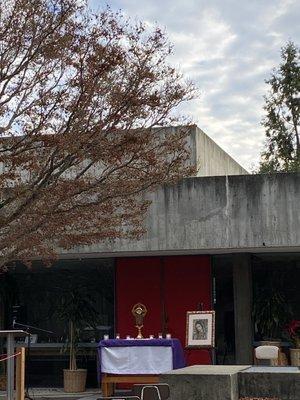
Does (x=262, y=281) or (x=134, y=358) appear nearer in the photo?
(x=134, y=358)

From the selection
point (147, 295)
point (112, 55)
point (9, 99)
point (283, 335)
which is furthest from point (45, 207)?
point (283, 335)

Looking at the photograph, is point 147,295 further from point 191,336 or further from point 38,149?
point 38,149

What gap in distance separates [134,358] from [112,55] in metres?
5.95

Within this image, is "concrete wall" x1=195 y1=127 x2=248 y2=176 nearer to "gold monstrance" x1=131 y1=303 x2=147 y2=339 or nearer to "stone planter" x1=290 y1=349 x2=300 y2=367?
"gold monstrance" x1=131 y1=303 x2=147 y2=339

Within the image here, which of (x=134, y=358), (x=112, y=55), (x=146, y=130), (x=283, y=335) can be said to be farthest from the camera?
(x=283, y=335)

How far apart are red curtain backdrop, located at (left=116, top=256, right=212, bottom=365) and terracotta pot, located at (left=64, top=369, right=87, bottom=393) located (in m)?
1.34

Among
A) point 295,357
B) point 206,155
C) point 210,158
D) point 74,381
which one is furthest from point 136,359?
point 210,158

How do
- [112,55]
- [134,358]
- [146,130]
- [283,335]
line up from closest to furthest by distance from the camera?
1. [112,55]
2. [146,130]
3. [134,358]
4. [283,335]

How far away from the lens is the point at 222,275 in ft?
54.0

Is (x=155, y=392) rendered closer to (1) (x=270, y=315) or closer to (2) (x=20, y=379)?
(2) (x=20, y=379)

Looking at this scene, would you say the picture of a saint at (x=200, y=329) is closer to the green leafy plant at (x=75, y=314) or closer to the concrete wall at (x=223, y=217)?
the concrete wall at (x=223, y=217)

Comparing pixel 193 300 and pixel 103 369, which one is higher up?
pixel 193 300

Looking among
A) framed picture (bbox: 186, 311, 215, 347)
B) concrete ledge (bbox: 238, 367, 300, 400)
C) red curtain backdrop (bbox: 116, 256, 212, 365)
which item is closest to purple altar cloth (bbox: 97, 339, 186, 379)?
framed picture (bbox: 186, 311, 215, 347)

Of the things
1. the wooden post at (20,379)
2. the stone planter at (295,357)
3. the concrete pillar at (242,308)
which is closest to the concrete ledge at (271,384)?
the wooden post at (20,379)
